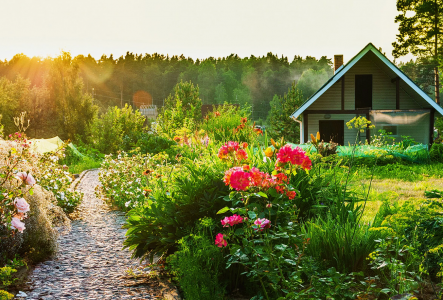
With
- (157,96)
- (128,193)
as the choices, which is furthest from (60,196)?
(157,96)

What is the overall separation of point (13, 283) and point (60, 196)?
3.59 metres

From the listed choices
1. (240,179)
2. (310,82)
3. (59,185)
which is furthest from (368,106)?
(310,82)

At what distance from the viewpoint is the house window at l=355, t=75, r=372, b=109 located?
62.3ft

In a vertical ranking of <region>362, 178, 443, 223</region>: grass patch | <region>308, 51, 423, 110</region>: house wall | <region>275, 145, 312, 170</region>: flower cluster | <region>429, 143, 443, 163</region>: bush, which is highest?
<region>308, 51, 423, 110</region>: house wall

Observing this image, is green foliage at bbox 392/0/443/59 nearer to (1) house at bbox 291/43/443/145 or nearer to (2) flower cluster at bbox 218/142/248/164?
(1) house at bbox 291/43/443/145

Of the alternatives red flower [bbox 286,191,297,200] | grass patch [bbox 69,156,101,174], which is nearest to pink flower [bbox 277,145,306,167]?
red flower [bbox 286,191,297,200]

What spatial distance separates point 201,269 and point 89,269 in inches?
73.1

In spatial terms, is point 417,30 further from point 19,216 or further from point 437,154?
point 19,216

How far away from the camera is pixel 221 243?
2.99 meters

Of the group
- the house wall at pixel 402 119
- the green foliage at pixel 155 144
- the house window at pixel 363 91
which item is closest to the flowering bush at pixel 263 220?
the green foliage at pixel 155 144

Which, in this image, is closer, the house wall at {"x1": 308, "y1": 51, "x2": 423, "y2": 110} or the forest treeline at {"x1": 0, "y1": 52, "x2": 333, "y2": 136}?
the house wall at {"x1": 308, "y1": 51, "x2": 423, "y2": 110}

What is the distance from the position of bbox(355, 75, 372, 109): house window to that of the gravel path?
15.4 meters

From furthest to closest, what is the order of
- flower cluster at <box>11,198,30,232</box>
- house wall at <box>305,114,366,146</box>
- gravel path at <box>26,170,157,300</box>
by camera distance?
1. house wall at <box>305,114,366,146</box>
2. gravel path at <box>26,170,157,300</box>
3. flower cluster at <box>11,198,30,232</box>

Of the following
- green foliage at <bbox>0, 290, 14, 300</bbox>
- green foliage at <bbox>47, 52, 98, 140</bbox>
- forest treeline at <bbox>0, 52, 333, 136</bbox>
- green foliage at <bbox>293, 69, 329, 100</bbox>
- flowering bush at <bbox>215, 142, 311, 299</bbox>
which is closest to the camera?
flowering bush at <bbox>215, 142, 311, 299</bbox>
